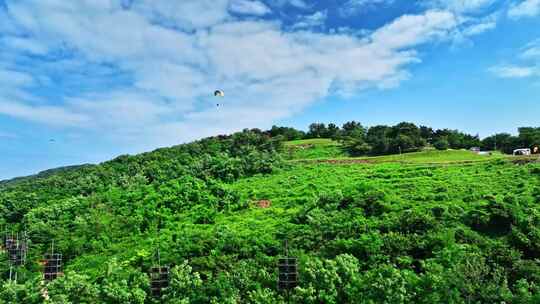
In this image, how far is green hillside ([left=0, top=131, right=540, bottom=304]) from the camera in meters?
27.5

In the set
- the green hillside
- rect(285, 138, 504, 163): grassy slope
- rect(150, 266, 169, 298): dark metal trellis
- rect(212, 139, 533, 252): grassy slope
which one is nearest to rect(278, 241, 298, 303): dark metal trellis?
the green hillside

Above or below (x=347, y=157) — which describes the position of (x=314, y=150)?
above

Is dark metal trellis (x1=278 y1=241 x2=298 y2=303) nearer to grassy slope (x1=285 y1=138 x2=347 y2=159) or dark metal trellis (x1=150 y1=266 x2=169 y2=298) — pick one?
dark metal trellis (x1=150 y1=266 x2=169 y2=298)

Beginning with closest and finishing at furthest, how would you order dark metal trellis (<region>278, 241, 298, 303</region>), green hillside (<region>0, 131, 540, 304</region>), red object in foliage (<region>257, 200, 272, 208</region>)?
dark metal trellis (<region>278, 241, 298, 303</region>) < green hillside (<region>0, 131, 540, 304</region>) < red object in foliage (<region>257, 200, 272, 208</region>)

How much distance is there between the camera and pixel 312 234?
36844 millimetres

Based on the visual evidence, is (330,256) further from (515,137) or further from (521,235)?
(515,137)

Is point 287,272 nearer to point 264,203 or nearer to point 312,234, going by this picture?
point 312,234

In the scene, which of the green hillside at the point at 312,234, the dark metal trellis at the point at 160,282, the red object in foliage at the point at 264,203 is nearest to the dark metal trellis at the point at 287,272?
the green hillside at the point at 312,234

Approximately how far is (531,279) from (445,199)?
44.7ft

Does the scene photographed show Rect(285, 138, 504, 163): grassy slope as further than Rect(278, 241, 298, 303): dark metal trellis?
Yes

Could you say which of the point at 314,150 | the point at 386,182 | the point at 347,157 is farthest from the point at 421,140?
the point at 386,182

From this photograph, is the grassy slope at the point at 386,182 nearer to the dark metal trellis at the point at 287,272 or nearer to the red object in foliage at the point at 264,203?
the red object in foliage at the point at 264,203

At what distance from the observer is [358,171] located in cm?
6181

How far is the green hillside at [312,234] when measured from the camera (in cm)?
2753
